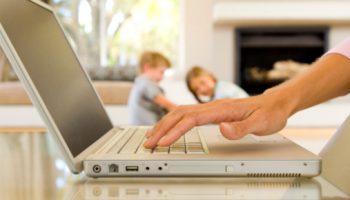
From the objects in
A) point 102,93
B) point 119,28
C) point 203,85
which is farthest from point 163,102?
point 119,28

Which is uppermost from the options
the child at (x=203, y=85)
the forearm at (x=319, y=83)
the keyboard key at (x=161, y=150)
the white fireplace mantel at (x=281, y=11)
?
the white fireplace mantel at (x=281, y=11)

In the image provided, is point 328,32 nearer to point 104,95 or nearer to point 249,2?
point 249,2

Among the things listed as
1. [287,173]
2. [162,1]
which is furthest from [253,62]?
[287,173]

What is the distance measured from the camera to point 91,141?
84 cm

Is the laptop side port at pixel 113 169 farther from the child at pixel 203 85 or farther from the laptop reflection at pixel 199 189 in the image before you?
the child at pixel 203 85

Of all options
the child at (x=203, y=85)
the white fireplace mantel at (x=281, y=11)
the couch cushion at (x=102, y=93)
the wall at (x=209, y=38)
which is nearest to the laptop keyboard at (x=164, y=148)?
the child at (x=203, y=85)

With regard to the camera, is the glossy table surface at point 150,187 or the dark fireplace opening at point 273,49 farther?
the dark fireplace opening at point 273,49

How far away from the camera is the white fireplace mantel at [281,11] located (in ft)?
17.0

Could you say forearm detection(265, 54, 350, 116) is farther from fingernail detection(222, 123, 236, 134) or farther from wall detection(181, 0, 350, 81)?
→ wall detection(181, 0, 350, 81)

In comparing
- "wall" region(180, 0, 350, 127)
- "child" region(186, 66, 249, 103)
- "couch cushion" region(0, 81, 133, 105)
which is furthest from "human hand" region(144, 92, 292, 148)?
"wall" region(180, 0, 350, 127)

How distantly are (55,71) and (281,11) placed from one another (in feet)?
15.1

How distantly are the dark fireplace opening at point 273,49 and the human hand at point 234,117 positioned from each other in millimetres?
4702

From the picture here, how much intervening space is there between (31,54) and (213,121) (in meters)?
0.26

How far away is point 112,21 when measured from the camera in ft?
20.2
